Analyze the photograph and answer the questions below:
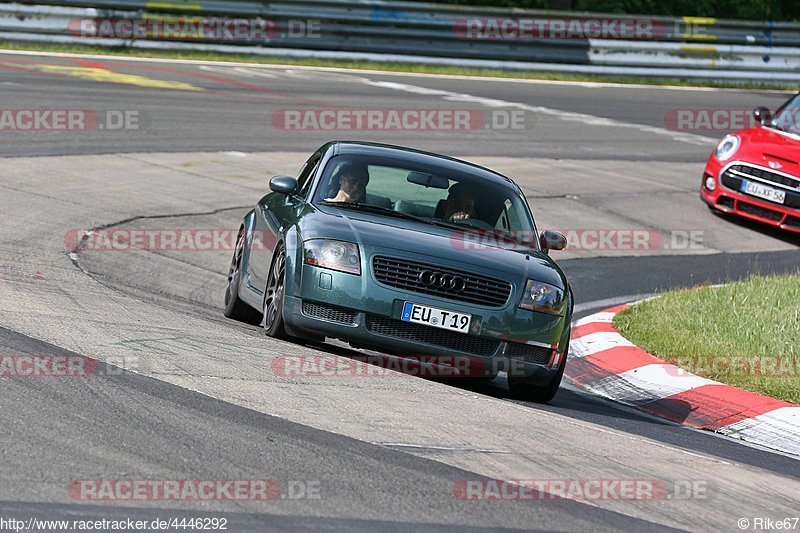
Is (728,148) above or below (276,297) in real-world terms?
below

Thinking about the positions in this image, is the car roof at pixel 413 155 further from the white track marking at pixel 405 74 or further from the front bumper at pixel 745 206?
the white track marking at pixel 405 74

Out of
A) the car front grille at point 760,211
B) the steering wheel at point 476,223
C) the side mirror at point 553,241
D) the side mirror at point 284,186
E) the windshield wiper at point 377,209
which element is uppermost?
the side mirror at point 284,186

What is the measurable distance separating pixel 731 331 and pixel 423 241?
3091 mm

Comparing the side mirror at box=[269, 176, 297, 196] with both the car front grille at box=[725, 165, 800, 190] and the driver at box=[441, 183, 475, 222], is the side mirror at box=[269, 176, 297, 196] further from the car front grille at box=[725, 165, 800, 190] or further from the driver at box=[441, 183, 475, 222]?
the car front grille at box=[725, 165, 800, 190]

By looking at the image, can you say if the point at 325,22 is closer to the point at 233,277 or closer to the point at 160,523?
the point at 233,277

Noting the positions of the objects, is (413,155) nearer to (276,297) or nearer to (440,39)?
(276,297)

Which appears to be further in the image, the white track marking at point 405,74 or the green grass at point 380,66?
the green grass at point 380,66

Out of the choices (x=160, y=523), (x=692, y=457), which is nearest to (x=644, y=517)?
(x=692, y=457)

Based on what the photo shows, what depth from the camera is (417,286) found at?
761 centimetres

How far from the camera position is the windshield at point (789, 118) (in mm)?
16375

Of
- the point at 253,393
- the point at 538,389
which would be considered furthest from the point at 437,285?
the point at 253,393

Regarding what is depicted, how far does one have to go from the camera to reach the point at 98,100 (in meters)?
18.4

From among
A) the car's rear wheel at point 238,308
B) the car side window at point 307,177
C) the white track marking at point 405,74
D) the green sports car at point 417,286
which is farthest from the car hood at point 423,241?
the white track marking at point 405,74

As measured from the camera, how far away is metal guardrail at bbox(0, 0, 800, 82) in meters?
24.0
